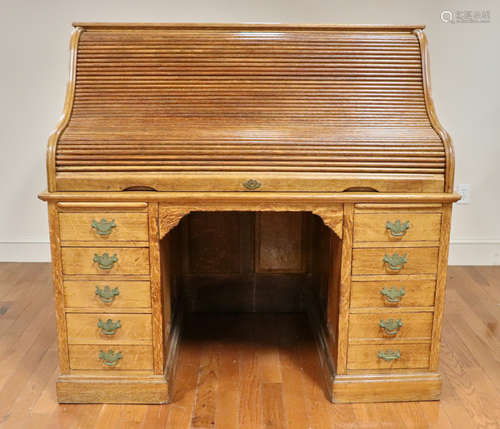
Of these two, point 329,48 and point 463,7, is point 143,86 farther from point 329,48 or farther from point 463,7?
point 463,7

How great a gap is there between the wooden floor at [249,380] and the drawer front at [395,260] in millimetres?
596

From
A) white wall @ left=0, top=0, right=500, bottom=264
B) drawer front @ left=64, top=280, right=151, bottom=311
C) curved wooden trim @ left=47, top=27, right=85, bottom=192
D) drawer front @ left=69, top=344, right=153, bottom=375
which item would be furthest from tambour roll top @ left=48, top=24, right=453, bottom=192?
white wall @ left=0, top=0, right=500, bottom=264

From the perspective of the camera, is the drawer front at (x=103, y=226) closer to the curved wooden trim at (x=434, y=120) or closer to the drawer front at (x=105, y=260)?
the drawer front at (x=105, y=260)

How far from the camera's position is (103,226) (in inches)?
90.0

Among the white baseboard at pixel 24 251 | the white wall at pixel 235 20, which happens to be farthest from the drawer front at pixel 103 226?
the white baseboard at pixel 24 251

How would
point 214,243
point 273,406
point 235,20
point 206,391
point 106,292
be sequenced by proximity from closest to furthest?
point 106,292 → point 273,406 → point 206,391 → point 214,243 → point 235,20

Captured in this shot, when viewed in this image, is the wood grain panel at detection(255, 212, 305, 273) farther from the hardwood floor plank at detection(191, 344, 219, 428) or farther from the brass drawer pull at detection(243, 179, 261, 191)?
the brass drawer pull at detection(243, 179, 261, 191)

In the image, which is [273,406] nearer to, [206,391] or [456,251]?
[206,391]

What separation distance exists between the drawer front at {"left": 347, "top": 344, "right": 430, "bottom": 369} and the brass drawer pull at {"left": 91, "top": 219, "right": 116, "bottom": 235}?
1.11m

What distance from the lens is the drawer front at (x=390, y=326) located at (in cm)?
242

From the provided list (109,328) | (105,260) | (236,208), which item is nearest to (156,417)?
(109,328)

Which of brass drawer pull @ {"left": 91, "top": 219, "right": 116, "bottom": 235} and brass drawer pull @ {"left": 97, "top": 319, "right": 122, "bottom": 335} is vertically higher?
brass drawer pull @ {"left": 91, "top": 219, "right": 116, "bottom": 235}

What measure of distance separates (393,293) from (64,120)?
1.51 meters

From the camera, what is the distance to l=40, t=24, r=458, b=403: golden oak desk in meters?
2.26
